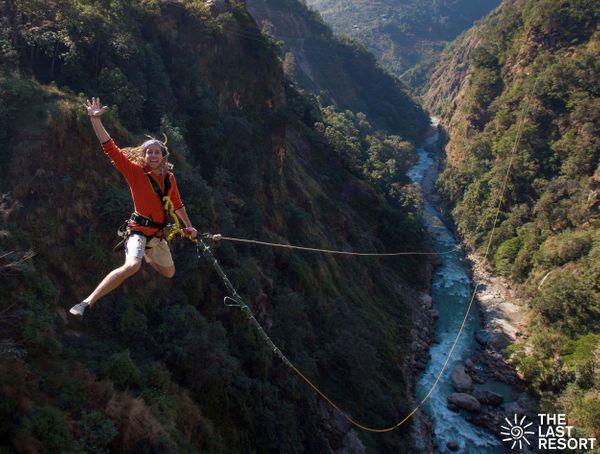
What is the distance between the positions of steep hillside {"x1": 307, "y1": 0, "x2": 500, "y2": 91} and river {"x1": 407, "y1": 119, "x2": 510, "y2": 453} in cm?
8411

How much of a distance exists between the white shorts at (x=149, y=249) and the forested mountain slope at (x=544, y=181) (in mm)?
19891

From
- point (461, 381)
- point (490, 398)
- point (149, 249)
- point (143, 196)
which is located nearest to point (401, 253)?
point (461, 381)

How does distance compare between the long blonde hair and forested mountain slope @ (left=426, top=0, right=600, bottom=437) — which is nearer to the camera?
the long blonde hair

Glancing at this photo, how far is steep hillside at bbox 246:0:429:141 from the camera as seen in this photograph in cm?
6888

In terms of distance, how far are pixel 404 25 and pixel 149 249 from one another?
14950 centimetres

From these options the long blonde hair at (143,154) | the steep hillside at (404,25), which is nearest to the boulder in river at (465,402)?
the long blonde hair at (143,154)

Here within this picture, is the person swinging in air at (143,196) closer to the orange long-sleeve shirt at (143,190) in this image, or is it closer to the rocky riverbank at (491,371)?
the orange long-sleeve shirt at (143,190)

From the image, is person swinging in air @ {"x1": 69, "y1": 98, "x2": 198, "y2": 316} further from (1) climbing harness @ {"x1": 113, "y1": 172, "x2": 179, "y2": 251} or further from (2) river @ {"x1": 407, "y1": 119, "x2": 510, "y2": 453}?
(2) river @ {"x1": 407, "y1": 119, "x2": 510, "y2": 453}

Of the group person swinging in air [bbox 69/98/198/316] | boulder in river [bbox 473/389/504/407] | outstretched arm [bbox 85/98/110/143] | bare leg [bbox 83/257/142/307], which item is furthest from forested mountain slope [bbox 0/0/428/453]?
outstretched arm [bbox 85/98/110/143]

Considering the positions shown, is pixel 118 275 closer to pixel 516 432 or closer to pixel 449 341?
pixel 516 432

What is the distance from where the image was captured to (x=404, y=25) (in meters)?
139

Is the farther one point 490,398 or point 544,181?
point 544,181

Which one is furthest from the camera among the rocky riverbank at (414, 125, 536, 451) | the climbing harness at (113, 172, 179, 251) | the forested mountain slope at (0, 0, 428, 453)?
the rocky riverbank at (414, 125, 536, 451)

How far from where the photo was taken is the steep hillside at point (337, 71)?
68.9 meters
